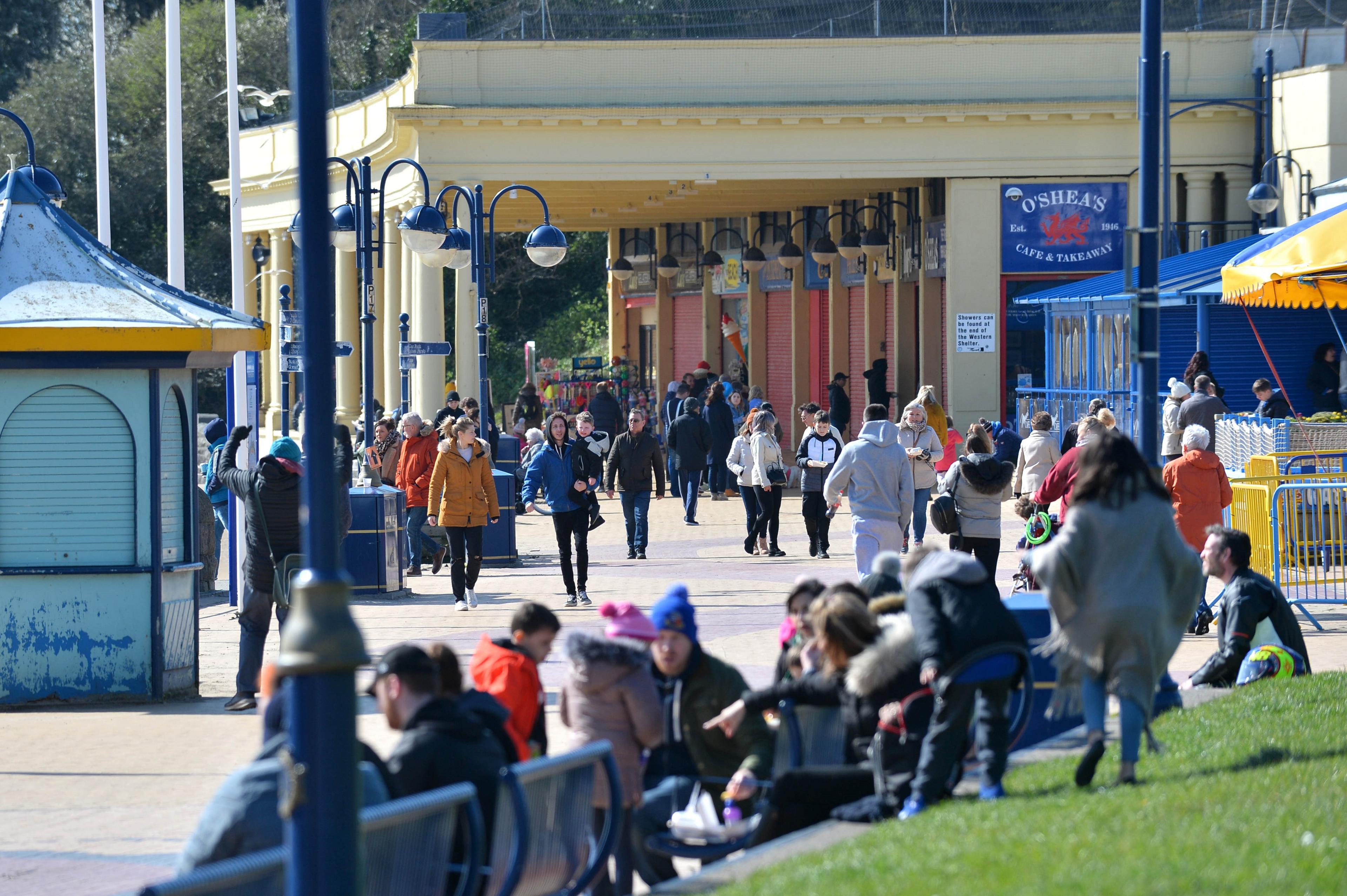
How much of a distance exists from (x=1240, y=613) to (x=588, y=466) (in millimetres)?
7371

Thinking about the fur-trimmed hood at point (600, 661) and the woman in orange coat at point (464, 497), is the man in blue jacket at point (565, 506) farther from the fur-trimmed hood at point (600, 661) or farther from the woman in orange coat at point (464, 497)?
the fur-trimmed hood at point (600, 661)

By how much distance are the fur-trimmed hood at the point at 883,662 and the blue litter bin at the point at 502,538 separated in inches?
466

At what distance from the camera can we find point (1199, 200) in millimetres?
28938

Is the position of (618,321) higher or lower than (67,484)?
higher

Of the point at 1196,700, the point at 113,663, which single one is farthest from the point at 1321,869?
the point at 113,663

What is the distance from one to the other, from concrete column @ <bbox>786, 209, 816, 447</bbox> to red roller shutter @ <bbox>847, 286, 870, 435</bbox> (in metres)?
1.72

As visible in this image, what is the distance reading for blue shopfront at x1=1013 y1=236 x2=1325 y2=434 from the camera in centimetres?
2391

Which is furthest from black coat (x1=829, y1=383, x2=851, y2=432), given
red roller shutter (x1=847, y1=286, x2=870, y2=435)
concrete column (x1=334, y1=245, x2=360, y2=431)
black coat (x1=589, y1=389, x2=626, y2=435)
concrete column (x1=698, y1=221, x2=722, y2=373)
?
concrete column (x1=334, y1=245, x2=360, y2=431)

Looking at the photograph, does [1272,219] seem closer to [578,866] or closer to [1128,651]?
[1128,651]

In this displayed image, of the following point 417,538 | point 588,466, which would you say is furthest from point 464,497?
point 417,538

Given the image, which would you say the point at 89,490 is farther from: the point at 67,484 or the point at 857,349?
the point at 857,349

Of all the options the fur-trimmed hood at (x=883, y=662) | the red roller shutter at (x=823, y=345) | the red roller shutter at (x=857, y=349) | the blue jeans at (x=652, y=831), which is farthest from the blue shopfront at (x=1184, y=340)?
the blue jeans at (x=652, y=831)

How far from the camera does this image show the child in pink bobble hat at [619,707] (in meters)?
6.47

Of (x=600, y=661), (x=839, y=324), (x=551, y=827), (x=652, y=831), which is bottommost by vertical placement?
(x=652, y=831)
